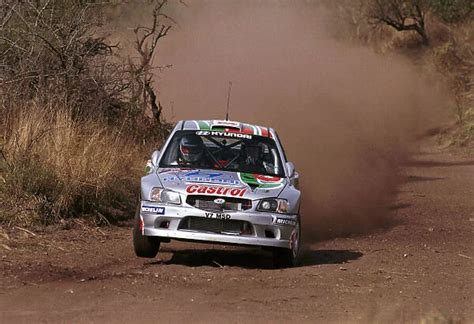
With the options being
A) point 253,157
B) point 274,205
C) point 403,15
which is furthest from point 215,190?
point 403,15

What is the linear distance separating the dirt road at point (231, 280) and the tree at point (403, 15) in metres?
25.0

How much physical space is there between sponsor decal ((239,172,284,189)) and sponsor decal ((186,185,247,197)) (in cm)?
34

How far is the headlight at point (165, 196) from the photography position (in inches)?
438

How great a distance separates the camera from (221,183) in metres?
11.4

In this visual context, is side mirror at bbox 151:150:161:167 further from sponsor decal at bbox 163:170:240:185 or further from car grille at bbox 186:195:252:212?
car grille at bbox 186:195:252:212

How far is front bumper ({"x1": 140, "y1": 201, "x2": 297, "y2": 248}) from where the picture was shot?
10961 millimetres

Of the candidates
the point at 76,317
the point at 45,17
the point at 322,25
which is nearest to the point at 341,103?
the point at 322,25

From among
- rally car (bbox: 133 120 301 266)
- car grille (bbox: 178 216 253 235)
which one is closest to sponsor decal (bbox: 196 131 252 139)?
rally car (bbox: 133 120 301 266)

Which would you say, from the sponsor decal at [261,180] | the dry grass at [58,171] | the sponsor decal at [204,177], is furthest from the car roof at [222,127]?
the dry grass at [58,171]

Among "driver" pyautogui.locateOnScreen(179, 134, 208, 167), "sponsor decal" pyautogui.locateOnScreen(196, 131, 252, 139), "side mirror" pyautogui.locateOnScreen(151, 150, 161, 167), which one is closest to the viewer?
"side mirror" pyautogui.locateOnScreen(151, 150, 161, 167)

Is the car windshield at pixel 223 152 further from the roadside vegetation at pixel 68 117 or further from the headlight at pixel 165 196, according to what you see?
the roadside vegetation at pixel 68 117

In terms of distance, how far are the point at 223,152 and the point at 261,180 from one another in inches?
44.7

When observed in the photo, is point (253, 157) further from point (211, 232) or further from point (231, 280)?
point (231, 280)

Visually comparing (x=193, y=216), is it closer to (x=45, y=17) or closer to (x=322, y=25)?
(x=45, y=17)
